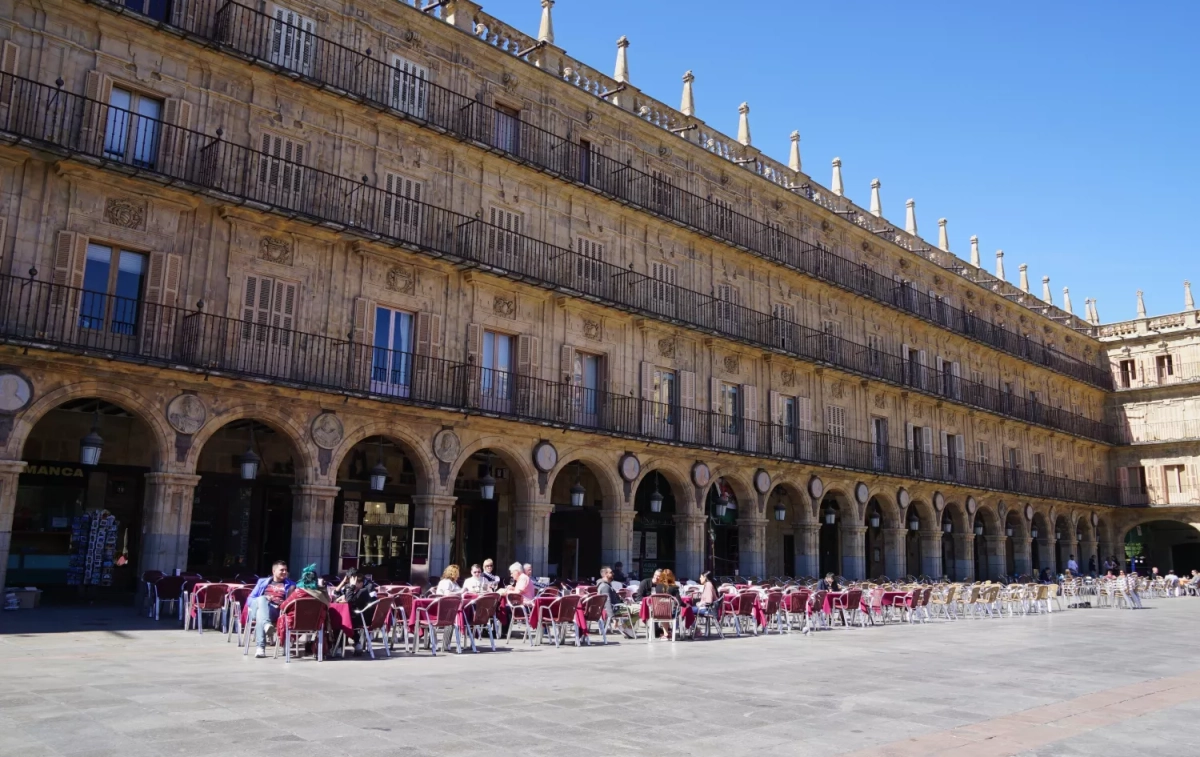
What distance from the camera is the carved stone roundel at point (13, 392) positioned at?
45.1ft

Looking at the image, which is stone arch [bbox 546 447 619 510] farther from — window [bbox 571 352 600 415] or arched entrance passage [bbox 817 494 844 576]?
arched entrance passage [bbox 817 494 844 576]

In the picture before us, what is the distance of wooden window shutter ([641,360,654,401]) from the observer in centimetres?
2344

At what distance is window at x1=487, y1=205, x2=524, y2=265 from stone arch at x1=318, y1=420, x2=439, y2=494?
4605 millimetres

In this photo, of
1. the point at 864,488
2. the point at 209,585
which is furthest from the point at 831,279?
the point at 209,585

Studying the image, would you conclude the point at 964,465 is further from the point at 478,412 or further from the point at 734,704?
the point at 734,704

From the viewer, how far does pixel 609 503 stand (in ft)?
73.0

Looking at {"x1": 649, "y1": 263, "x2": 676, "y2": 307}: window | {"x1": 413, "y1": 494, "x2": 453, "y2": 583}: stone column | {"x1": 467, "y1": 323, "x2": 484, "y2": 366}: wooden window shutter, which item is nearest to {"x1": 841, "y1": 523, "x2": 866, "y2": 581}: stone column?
{"x1": 649, "y1": 263, "x2": 676, "y2": 307}: window

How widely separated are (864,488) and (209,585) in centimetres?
2159

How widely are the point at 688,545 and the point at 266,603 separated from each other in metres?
14.1

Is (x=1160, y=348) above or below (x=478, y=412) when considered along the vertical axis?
above

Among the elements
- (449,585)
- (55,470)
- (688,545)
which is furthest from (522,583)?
(688,545)

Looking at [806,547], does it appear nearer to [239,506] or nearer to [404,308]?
[404,308]

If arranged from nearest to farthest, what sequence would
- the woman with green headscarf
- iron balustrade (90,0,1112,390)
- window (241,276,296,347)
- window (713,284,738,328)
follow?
the woman with green headscarf, window (241,276,296,347), iron balustrade (90,0,1112,390), window (713,284,738,328)

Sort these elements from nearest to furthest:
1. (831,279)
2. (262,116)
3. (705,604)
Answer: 1. (705,604)
2. (262,116)
3. (831,279)
